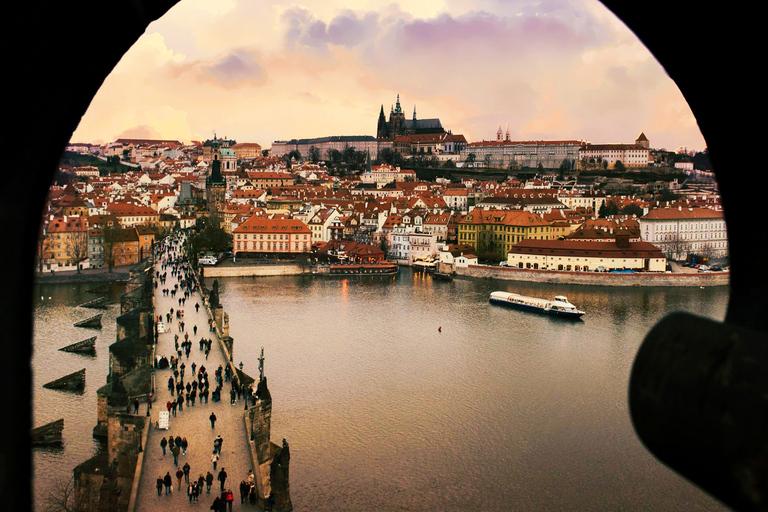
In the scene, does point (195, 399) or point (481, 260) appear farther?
point (481, 260)

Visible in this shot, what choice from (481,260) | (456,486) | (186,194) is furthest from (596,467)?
(186,194)

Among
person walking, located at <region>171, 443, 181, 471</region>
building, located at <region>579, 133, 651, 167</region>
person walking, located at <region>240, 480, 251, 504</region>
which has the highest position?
building, located at <region>579, 133, 651, 167</region>

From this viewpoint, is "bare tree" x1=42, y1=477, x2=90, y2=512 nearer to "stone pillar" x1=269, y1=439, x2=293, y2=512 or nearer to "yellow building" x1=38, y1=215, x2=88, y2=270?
"stone pillar" x1=269, y1=439, x2=293, y2=512

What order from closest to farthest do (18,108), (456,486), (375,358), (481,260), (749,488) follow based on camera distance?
(749,488) < (18,108) < (456,486) < (375,358) < (481,260)

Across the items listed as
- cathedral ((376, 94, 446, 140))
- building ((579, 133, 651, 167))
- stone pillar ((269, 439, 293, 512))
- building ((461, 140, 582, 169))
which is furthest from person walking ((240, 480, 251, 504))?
cathedral ((376, 94, 446, 140))

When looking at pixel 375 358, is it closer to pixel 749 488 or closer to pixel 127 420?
pixel 127 420

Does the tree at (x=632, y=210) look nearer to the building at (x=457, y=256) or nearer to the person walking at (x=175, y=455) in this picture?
the building at (x=457, y=256)

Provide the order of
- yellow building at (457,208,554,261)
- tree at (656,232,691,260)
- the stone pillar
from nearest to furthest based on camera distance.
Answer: the stone pillar
tree at (656,232,691,260)
yellow building at (457,208,554,261)
